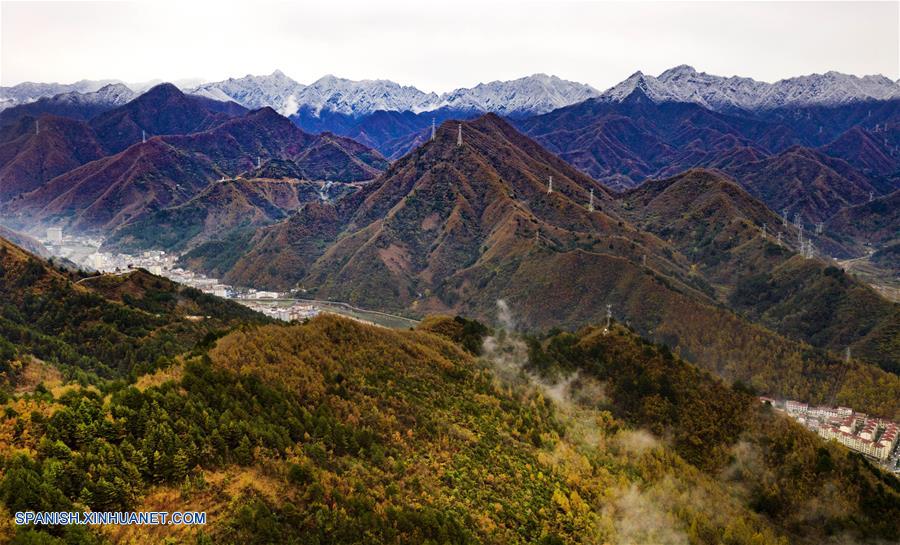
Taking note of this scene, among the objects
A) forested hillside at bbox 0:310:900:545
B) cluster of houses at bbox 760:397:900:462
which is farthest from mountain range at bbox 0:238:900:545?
cluster of houses at bbox 760:397:900:462

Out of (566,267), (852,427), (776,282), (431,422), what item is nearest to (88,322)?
(431,422)

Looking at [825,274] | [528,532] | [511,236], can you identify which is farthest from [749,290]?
[528,532]

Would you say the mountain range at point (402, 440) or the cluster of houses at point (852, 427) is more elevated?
the mountain range at point (402, 440)

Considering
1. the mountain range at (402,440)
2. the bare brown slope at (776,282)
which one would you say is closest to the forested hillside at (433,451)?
the mountain range at (402,440)

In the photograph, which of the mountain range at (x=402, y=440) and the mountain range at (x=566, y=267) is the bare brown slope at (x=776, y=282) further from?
the mountain range at (x=402, y=440)

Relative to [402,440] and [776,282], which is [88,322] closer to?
[402,440]

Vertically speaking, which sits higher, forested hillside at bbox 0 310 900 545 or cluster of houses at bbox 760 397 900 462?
forested hillside at bbox 0 310 900 545

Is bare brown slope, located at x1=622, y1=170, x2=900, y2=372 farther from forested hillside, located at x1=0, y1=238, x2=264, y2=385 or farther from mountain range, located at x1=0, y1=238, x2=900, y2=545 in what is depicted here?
forested hillside, located at x1=0, y1=238, x2=264, y2=385

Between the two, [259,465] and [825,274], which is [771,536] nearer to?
[259,465]

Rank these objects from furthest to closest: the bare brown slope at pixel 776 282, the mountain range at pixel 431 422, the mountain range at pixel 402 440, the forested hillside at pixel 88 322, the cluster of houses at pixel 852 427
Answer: the bare brown slope at pixel 776 282 < the cluster of houses at pixel 852 427 < the forested hillside at pixel 88 322 < the mountain range at pixel 431 422 < the mountain range at pixel 402 440

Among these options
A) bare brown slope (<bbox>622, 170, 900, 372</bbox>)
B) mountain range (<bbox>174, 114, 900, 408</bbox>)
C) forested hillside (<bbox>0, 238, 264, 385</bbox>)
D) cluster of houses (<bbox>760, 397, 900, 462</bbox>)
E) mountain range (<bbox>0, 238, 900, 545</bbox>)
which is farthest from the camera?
bare brown slope (<bbox>622, 170, 900, 372</bbox>)

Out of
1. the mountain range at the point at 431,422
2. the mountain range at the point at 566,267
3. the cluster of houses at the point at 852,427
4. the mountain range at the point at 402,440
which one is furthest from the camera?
the mountain range at the point at 566,267
